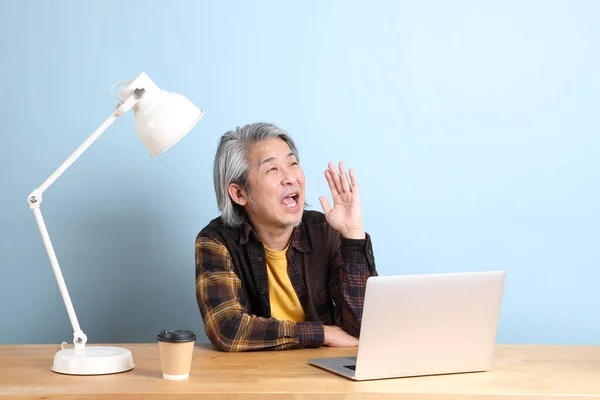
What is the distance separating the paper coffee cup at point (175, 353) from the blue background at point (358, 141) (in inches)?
49.1

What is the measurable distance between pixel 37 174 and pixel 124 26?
64cm

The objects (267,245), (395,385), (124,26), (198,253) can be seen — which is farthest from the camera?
(124,26)

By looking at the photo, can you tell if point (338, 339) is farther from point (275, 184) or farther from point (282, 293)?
point (275, 184)

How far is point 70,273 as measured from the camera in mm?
2963

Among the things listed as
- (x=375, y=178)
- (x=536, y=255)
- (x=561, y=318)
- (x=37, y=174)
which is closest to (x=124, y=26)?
(x=37, y=174)

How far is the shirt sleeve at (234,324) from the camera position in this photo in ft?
7.02

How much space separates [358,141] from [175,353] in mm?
1432

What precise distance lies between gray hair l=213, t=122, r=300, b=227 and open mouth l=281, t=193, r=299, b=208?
0.42ft

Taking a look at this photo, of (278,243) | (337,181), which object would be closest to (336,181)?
(337,181)

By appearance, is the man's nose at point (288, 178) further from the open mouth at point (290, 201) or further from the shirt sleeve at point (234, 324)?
the shirt sleeve at point (234, 324)

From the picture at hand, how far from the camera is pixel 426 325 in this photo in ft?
5.83

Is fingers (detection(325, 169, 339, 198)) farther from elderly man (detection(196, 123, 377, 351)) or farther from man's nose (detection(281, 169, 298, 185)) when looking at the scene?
man's nose (detection(281, 169, 298, 185))

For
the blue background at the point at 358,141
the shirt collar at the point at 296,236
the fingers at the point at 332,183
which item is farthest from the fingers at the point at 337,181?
the blue background at the point at 358,141

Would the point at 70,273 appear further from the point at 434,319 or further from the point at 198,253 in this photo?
the point at 434,319
